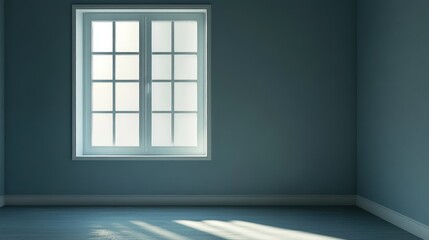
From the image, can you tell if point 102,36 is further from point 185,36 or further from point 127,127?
point 127,127

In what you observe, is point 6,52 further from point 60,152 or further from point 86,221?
point 86,221

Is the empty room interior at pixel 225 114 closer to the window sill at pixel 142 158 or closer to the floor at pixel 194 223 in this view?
the window sill at pixel 142 158

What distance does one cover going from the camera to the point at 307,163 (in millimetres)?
5875

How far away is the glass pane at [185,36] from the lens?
6.04 m

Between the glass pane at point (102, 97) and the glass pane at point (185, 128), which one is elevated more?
the glass pane at point (102, 97)

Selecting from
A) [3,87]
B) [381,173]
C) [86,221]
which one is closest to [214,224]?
[86,221]

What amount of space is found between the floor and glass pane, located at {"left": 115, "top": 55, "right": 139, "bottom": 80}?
1481 millimetres

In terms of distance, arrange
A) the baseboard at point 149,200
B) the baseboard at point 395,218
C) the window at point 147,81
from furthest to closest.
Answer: the window at point 147,81, the baseboard at point 149,200, the baseboard at point 395,218

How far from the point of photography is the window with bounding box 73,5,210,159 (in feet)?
19.8

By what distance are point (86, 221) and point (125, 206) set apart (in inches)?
33.9

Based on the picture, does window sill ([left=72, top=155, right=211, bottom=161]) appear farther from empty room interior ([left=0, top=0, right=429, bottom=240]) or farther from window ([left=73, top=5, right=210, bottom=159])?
window ([left=73, top=5, right=210, bottom=159])

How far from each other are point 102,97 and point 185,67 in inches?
39.3

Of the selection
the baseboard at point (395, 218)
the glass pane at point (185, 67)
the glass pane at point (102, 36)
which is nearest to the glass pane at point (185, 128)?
the glass pane at point (185, 67)

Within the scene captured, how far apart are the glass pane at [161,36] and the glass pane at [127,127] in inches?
31.5
